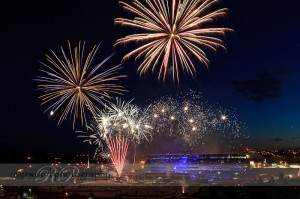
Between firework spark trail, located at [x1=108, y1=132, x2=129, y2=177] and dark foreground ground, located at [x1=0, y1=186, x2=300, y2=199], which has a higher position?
firework spark trail, located at [x1=108, y1=132, x2=129, y2=177]

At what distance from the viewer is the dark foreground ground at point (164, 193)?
2994 cm


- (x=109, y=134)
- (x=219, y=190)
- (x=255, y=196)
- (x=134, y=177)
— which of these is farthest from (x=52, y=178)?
(x=255, y=196)

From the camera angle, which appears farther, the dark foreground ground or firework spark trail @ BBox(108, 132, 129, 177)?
firework spark trail @ BBox(108, 132, 129, 177)

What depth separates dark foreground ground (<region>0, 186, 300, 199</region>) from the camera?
29941mm

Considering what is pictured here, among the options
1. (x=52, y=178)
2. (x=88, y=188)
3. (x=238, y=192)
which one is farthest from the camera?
(x=52, y=178)

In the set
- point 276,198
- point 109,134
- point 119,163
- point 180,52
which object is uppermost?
point 180,52

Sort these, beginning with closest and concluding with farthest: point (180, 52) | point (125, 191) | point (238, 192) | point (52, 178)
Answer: point (180, 52), point (238, 192), point (125, 191), point (52, 178)

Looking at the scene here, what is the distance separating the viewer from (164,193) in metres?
32.9

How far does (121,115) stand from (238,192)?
14.5m

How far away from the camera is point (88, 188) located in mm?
Result: 37062

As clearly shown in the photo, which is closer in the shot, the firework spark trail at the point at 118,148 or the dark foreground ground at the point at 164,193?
the dark foreground ground at the point at 164,193

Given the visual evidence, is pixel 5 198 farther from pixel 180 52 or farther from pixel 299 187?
pixel 299 187

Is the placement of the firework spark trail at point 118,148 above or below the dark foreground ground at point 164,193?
above

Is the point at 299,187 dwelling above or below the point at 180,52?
below
